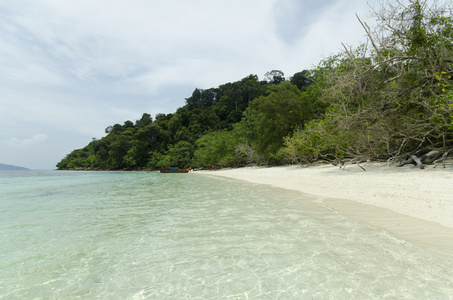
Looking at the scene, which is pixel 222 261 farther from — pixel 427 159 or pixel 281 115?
pixel 281 115

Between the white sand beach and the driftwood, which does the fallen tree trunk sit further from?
the white sand beach

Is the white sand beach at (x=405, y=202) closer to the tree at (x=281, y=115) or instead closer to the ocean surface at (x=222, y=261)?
the ocean surface at (x=222, y=261)

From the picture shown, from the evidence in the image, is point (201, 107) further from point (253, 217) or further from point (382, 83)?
point (253, 217)

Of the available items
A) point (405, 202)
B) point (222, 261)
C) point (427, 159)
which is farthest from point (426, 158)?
point (222, 261)

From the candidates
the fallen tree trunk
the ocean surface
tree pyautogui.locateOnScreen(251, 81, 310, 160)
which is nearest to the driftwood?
the fallen tree trunk

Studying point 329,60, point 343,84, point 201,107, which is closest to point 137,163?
point 201,107

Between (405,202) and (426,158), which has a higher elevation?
(426,158)

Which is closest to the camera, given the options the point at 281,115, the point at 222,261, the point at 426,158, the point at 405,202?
the point at 222,261

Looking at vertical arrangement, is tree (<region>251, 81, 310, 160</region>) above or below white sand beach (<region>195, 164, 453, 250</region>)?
above

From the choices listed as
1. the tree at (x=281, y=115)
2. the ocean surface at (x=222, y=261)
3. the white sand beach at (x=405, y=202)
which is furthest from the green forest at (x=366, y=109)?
the ocean surface at (x=222, y=261)

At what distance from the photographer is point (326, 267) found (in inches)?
120

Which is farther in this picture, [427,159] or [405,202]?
[427,159]

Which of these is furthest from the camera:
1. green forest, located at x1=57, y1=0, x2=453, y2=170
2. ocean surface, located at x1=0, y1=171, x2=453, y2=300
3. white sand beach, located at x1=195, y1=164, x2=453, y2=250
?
green forest, located at x1=57, y1=0, x2=453, y2=170

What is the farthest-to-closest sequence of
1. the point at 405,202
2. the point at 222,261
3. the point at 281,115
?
the point at 281,115 → the point at 405,202 → the point at 222,261
